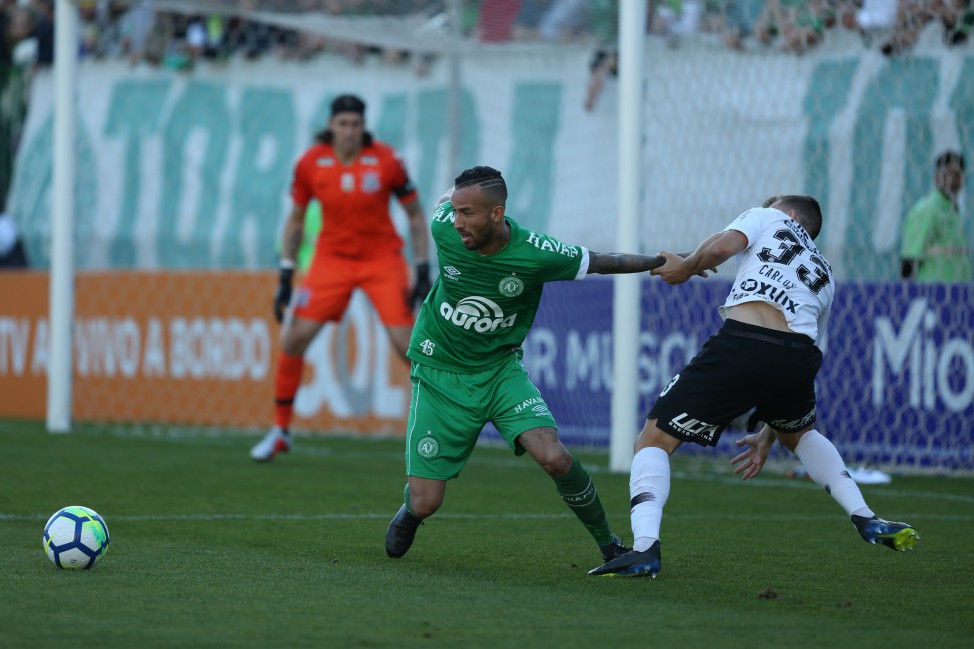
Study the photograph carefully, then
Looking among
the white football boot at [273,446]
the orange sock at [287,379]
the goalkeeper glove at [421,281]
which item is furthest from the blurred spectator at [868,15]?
the white football boot at [273,446]

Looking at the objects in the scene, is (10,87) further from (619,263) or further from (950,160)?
(619,263)

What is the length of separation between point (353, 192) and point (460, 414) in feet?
13.4

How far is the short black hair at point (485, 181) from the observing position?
565 cm

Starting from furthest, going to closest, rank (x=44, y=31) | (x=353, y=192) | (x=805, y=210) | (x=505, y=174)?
(x=44, y=31), (x=505, y=174), (x=353, y=192), (x=805, y=210)

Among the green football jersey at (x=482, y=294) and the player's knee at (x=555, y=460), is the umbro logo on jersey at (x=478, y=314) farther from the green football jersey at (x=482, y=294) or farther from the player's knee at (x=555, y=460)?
the player's knee at (x=555, y=460)

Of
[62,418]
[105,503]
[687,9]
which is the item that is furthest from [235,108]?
[105,503]

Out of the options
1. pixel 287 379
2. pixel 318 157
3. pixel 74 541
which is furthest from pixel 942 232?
pixel 74 541

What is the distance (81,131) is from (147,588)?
41.7 ft

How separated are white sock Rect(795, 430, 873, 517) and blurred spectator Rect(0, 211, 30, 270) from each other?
39.2 feet

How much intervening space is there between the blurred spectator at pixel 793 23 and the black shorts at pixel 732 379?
5.35 metres

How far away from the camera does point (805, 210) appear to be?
6.13 metres

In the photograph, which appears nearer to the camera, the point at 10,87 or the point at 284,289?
the point at 284,289

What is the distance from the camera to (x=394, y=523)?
5.97m

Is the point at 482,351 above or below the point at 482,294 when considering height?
below
